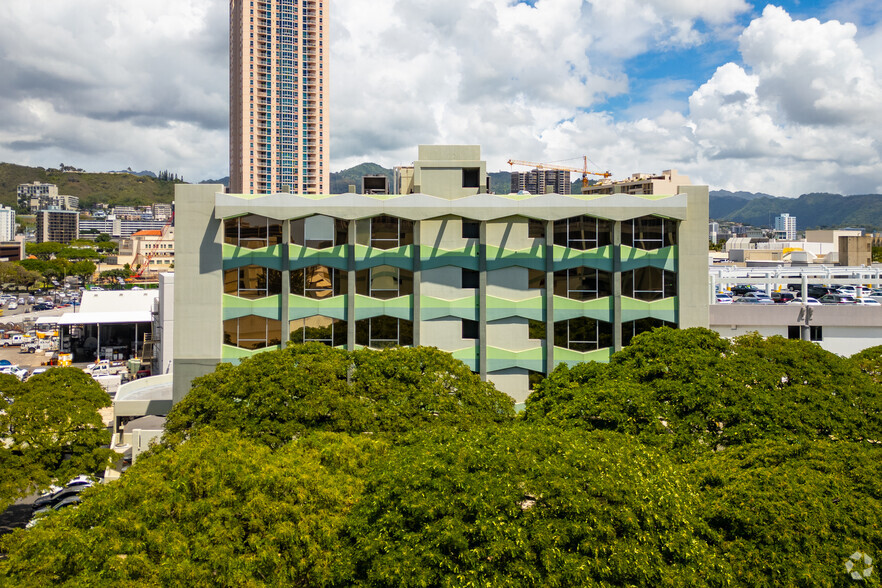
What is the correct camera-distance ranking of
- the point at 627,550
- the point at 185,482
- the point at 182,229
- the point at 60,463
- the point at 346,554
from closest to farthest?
the point at 627,550
the point at 346,554
the point at 185,482
the point at 60,463
the point at 182,229

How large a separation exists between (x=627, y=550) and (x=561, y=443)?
3.24 m

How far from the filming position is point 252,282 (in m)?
37.6

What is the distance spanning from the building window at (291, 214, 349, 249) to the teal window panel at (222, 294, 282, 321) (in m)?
3.68

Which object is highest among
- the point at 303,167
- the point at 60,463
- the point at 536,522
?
the point at 303,167

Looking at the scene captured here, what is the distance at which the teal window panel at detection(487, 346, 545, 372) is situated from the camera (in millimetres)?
38062

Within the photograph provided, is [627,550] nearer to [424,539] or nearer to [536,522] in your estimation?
[536,522]

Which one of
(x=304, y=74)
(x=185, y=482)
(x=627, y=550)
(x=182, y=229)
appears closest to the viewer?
(x=627, y=550)

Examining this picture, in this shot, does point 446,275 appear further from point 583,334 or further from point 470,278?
point 583,334

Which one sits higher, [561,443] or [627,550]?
[561,443]

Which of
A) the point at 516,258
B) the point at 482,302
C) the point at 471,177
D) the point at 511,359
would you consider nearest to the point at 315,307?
the point at 482,302

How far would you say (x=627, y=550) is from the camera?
506 inches

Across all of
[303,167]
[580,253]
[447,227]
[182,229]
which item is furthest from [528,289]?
[303,167]

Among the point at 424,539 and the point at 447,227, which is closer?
the point at 424,539

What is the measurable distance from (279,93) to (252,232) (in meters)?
134
